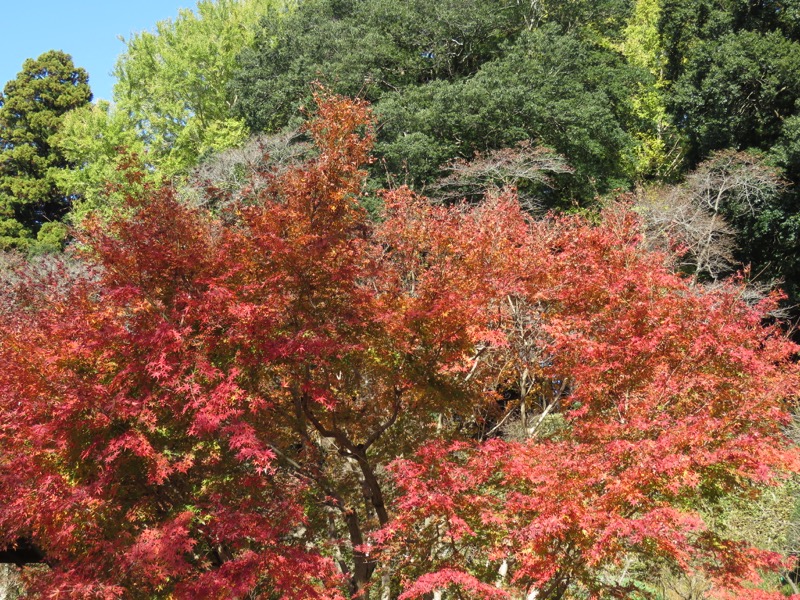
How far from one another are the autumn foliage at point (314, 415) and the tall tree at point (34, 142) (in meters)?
25.4

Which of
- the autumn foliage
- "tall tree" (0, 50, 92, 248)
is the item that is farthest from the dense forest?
"tall tree" (0, 50, 92, 248)

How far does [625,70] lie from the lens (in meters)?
21.0

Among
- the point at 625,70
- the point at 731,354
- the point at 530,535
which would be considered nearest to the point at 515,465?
the point at 530,535

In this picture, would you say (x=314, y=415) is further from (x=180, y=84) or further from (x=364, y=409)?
(x=180, y=84)

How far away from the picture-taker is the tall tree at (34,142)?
93.7 ft

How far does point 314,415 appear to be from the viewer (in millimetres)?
7211

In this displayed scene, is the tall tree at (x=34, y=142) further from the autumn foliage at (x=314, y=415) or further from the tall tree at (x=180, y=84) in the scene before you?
the autumn foliage at (x=314, y=415)

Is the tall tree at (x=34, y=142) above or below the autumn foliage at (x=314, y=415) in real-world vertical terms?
above

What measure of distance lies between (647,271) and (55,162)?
30.6m

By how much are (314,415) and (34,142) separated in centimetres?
2952

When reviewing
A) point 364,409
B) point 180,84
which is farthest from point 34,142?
point 364,409

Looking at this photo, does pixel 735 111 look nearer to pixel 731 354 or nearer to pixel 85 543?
pixel 731 354

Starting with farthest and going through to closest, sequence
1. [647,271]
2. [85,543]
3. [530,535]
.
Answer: [647,271] → [85,543] → [530,535]

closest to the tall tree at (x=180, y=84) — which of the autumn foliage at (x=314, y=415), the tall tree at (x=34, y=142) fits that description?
the tall tree at (x=34, y=142)
